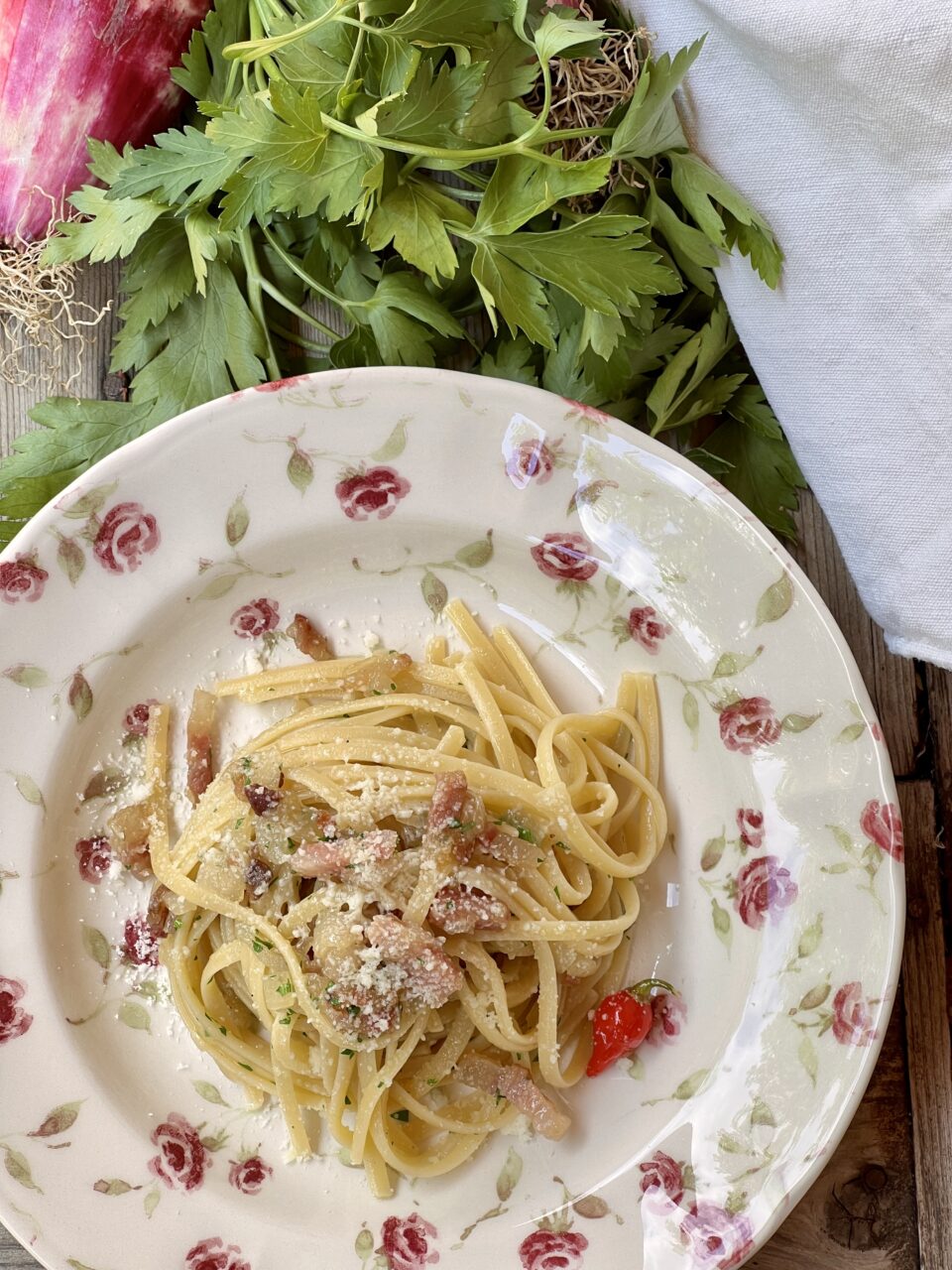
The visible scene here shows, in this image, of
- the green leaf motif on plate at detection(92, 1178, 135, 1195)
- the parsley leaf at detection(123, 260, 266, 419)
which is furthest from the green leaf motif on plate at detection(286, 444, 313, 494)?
the green leaf motif on plate at detection(92, 1178, 135, 1195)

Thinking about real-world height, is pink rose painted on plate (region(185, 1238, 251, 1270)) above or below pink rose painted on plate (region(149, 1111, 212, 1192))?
below

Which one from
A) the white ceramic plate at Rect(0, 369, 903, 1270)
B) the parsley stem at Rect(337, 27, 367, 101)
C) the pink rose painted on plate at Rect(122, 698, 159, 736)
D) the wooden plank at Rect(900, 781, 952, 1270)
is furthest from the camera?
the wooden plank at Rect(900, 781, 952, 1270)

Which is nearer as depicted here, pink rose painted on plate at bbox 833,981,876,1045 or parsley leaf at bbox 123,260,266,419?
pink rose painted on plate at bbox 833,981,876,1045

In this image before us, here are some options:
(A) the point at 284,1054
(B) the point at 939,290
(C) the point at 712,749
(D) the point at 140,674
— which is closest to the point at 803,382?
(B) the point at 939,290

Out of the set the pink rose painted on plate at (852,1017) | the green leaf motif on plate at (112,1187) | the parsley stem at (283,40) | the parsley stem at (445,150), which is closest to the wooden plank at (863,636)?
the pink rose painted on plate at (852,1017)

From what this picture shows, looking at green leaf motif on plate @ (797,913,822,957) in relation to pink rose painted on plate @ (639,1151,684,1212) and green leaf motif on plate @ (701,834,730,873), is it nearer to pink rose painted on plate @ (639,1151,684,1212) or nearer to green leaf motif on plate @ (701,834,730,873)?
green leaf motif on plate @ (701,834,730,873)

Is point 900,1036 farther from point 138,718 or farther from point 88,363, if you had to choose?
point 88,363

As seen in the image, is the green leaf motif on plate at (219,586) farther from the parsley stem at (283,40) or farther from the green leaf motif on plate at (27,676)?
the parsley stem at (283,40)
